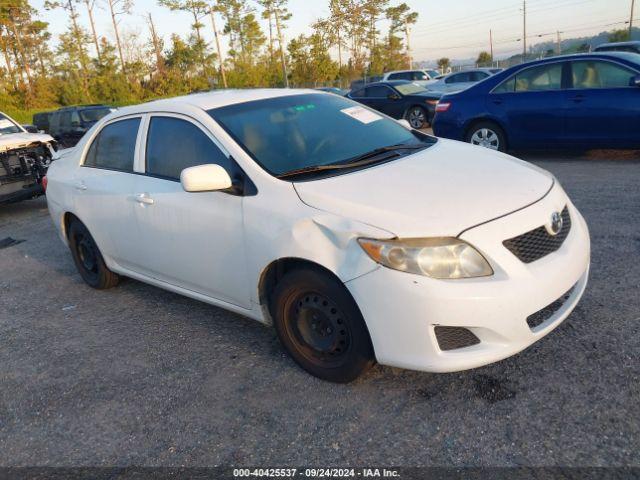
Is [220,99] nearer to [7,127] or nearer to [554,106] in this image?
[554,106]

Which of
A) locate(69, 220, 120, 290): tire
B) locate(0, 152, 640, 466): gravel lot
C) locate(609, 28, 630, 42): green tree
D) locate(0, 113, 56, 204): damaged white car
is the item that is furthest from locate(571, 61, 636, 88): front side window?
locate(609, 28, 630, 42): green tree

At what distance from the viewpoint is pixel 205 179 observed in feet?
10.1

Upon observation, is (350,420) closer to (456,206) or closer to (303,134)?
(456,206)

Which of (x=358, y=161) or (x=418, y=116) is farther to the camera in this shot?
(x=418, y=116)

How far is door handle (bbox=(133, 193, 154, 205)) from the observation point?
3.78 meters

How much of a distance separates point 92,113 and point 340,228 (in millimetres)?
16740

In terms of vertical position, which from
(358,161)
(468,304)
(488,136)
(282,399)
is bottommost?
(282,399)

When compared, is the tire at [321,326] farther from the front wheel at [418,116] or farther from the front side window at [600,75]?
the front wheel at [418,116]

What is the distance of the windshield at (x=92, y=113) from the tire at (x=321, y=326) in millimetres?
15983

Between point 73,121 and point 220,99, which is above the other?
point 220,99

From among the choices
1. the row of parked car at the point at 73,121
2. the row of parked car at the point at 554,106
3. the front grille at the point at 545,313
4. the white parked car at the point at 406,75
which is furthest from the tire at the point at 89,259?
the white parked car at the point at 406,75

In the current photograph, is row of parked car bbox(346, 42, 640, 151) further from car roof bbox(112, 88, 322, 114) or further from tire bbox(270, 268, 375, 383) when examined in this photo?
tire bbox(270, 268, 375, 383)

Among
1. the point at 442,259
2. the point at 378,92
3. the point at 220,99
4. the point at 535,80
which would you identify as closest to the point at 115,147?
the point at 220,99

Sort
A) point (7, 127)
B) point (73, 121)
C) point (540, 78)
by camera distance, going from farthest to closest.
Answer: point (73, 121) < point (7, 127) < point (540, 78)
